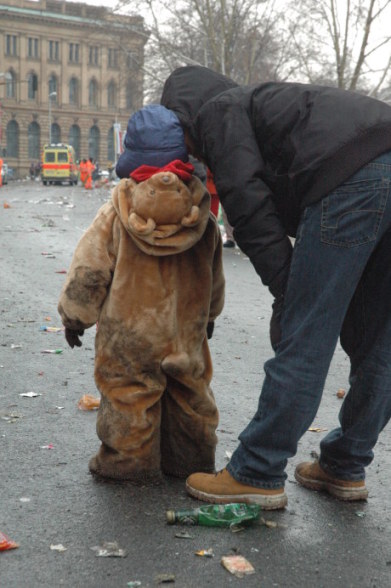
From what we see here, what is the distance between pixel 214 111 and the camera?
3.09m

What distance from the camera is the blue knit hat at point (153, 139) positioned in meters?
3.37

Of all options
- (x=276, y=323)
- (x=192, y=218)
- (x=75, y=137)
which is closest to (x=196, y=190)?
(x=192, y=218)

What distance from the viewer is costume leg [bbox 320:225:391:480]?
10.9 ft

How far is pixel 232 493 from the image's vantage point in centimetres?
331

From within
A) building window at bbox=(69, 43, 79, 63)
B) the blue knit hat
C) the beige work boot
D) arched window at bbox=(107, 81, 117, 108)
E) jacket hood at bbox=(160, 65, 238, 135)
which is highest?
building window at bbox=(69, 43, 79, 63)

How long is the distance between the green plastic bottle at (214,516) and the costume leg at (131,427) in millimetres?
435

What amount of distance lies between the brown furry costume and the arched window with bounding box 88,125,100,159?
322 ft

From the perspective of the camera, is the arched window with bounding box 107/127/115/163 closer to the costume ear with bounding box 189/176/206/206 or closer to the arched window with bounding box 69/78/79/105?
the arched window with bounding box 69/78/79/105

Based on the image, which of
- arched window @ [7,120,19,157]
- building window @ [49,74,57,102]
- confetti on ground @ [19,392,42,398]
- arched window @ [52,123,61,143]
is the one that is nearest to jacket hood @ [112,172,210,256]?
confetti on ground @ [19,392,42,398]

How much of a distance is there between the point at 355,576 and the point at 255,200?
1316mm

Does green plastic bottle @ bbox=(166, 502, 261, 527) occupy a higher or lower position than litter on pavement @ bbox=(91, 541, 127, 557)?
Result: higher

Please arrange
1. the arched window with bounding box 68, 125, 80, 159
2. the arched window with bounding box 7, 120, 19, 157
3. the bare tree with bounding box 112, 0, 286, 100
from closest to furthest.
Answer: the bare tree with bounding box 112, 0, 286, 100
the arched window with bounding box 7, 120, 19, 157
the arched window with bounding box 68, 125, 80, 159

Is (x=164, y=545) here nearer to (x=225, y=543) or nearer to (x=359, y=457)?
(x=225, y=543)

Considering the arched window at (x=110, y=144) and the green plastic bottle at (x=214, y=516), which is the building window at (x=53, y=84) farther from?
the green plastic bottle at (x=214, y=516)
